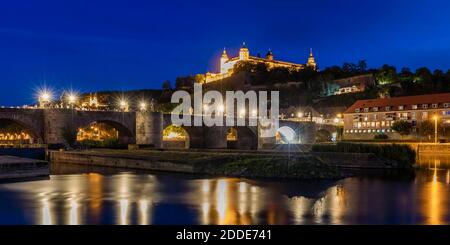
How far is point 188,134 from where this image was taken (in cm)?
7362

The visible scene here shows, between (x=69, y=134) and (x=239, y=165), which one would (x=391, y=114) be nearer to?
(x=239, y=165)

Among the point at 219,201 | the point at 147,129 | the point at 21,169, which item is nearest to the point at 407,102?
the point at 147,129

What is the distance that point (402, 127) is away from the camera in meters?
81.8

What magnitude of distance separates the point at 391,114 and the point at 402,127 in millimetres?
9441

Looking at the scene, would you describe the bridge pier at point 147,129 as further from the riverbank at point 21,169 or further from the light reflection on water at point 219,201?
the light reflection on water at point 219,201

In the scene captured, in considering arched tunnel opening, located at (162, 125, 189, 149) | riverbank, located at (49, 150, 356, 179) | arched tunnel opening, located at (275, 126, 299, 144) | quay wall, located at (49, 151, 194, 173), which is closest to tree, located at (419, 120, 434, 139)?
arched tunnel opening, located at (275, 126, 299, 144)

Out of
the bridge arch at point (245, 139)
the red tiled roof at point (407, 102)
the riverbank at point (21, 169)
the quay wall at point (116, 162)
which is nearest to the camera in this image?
the riverbank at point (21, 169)

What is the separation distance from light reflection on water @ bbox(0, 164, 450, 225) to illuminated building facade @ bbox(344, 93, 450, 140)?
188ft

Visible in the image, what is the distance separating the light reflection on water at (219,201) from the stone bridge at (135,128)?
19.5 metres

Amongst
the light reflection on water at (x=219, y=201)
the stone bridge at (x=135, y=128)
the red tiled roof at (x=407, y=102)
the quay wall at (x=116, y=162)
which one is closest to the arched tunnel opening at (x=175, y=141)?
the stone bridge at (x=135, y=128)

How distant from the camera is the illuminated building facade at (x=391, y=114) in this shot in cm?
8444

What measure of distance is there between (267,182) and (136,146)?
26040mm

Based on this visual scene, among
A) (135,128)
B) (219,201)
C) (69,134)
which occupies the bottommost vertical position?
(219,201)

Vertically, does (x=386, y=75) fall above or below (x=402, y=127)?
above
